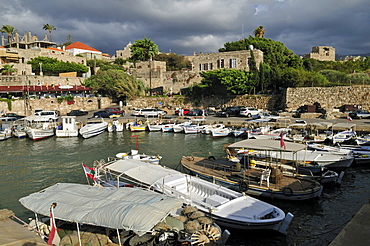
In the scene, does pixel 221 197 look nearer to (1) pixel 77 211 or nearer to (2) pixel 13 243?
(1) pixel 77 211

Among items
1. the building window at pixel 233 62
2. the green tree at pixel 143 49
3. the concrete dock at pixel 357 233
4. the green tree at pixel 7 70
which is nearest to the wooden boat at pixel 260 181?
the concrete dock at pixel 357 233

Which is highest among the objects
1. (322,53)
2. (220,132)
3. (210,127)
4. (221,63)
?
(322,53)

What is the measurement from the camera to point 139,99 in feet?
173

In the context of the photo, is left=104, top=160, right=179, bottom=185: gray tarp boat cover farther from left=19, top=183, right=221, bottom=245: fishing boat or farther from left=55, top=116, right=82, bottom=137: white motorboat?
left=55, top=116, right=82, bottom=137: white motorboat

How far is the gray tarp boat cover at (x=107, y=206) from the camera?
8.61 m

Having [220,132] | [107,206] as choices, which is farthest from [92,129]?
[107,206]

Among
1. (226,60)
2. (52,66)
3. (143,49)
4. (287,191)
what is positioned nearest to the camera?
(287,191)

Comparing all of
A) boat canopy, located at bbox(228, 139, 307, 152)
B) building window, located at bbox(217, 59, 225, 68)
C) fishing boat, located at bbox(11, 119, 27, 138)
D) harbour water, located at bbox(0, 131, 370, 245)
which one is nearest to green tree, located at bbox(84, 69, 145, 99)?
building window, located at bbox(217, 59, 225, 68)

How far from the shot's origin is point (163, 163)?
72.2 ft

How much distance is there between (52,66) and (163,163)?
49971 mm

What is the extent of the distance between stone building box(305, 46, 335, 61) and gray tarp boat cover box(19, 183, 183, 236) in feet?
235

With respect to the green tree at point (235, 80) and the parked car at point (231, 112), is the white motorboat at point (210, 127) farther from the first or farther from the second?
the green tree at point (235, 80)

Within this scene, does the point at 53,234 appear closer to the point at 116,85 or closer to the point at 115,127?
the point at 115,127

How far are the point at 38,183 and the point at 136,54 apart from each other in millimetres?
51891
